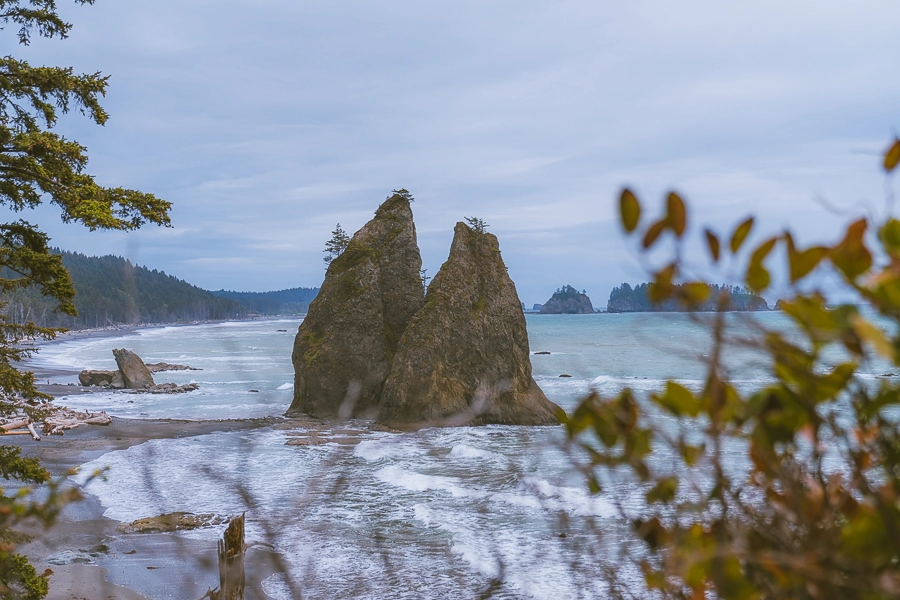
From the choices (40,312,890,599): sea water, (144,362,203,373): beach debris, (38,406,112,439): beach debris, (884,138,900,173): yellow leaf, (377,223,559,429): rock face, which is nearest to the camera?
(884,138,900,173): yellow leaf

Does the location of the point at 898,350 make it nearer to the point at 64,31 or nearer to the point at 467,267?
the point at 64,31

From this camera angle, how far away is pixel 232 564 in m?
7.39

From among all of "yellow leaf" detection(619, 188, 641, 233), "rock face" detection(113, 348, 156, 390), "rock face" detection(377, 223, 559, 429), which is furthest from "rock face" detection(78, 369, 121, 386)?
"yellow leaf" detection(619, 188, 641, 233)

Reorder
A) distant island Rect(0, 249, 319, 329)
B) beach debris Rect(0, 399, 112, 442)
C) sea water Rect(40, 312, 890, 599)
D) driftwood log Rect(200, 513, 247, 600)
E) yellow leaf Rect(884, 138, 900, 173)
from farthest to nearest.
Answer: distant island Rect(0, 249, 319, 329) → beach debris Rect(0, 399, 112, 442) → sea water Rect(40, 312, 890, 599) → driftwood log Rect(200, 513, 247, 600) → yellow leaf Rect(884, 138, 900, 173)

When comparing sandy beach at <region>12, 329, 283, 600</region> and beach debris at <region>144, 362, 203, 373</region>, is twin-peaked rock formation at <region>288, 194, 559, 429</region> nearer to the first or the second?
sandy beach at <region>12, 329, 283, 600</region>

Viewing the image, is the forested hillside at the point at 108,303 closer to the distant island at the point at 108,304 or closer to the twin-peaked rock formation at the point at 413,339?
the distant island at the point at 108,304

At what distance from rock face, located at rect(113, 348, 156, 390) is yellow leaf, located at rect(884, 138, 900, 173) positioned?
4106 centimetres

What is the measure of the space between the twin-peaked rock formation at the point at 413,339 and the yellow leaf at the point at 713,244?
69.1 ft

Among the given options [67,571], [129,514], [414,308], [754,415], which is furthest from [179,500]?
[754,415]

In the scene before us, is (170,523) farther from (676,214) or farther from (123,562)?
(676,214)

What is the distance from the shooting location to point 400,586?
9.67 m

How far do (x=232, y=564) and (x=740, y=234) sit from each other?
7.59m

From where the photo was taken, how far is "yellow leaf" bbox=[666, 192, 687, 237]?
3.24ft

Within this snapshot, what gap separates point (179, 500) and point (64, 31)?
30.1 ft
